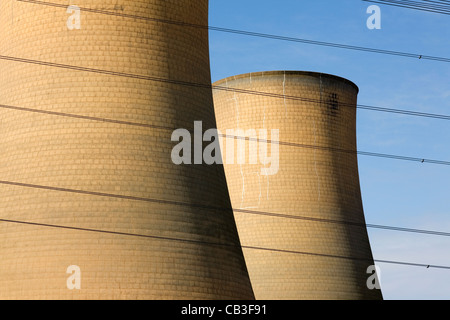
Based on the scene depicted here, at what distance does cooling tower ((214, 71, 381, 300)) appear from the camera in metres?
18.2

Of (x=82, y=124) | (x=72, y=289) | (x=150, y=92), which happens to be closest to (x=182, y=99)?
(x=150, y=92)

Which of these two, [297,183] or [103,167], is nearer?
[103,167]

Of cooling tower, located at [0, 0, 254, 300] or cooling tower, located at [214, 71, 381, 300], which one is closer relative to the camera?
cooling tower, located at [0, 0, 254, 300]

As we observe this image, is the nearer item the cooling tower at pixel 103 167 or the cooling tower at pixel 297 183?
the cooling tower at pixel 103 167

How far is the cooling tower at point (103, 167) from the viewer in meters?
11.2

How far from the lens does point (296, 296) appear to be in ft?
59.5

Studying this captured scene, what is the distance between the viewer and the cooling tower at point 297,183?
18156 millimetres

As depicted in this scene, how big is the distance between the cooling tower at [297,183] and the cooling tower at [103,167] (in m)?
5.59

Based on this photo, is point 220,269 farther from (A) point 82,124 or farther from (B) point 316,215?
(B) point 316,215

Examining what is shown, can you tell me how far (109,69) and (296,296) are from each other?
846 cm

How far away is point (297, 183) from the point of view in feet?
60.1

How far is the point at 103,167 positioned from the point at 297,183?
7.71m

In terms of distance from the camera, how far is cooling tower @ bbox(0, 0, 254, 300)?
36.6 feet

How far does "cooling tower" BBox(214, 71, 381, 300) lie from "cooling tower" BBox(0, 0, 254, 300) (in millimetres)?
5590
